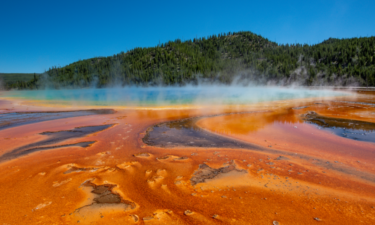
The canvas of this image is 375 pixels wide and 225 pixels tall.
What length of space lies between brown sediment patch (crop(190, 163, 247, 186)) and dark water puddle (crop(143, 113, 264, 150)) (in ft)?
5.39

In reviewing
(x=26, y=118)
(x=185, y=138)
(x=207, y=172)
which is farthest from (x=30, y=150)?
(x=26, y=118)

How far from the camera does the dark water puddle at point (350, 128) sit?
7414mm

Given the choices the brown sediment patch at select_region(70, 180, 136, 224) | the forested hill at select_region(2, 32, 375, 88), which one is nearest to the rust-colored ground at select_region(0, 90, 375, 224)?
the brown sediment patch at select_region(70, 180, 136, 224)

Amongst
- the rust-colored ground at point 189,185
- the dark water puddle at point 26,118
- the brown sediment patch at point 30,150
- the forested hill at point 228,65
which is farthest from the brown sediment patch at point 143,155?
the forested hill at point 228,65

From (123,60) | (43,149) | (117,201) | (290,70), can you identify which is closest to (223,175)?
(117,201)

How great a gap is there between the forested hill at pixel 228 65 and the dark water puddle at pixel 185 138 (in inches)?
2481

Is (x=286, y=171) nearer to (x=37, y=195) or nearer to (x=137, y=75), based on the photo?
(x=37, y=195)

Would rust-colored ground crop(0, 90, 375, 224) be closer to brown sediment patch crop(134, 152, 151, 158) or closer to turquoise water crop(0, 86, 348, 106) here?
brown sediment patch crop(134, 152, 151, 158)

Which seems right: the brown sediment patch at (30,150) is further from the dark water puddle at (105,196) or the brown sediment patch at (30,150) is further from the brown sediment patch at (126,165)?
the dark water puddle at (105,196)

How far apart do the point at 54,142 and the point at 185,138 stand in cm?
474

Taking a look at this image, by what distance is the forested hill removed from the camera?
63.6 m

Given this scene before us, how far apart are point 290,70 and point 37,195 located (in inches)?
3209

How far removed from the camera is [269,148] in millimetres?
6297

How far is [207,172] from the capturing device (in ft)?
15.2
